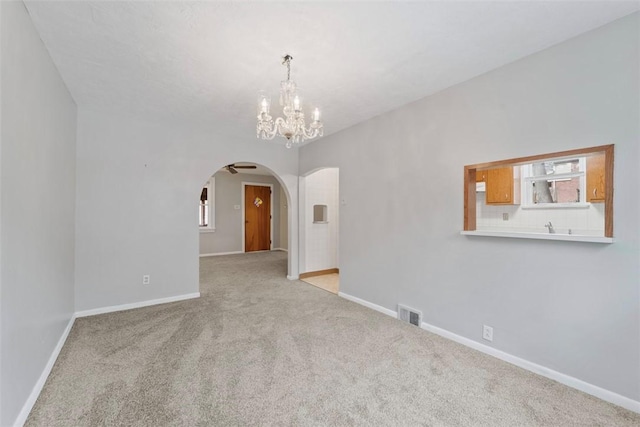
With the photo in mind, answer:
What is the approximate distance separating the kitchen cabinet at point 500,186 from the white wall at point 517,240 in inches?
65.6

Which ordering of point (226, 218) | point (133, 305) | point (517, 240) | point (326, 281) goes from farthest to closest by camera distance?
point (226, 218), point (326, 281), point (133, 305), point (517, 240)

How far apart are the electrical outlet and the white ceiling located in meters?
2.30

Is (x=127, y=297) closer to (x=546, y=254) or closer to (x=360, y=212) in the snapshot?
(x=360, y=212)

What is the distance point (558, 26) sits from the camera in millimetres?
1907

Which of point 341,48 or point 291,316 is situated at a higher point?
point 341,48

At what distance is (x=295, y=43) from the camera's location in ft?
6.75

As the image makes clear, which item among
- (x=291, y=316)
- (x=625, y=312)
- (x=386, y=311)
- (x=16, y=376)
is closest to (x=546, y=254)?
(x=625, y=312)

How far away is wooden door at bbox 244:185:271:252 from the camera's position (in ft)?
28.7

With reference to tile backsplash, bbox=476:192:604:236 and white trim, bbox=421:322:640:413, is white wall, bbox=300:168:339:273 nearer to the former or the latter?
tile backsplash, bbox=476:192:604:236

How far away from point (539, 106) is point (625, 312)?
5.10 ft

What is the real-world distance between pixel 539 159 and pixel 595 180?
1751mm

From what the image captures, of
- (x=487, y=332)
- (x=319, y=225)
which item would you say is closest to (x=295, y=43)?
(x=487, y=332)

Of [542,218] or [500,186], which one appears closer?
[542,218]

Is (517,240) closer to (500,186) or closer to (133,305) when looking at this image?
(500,186)
